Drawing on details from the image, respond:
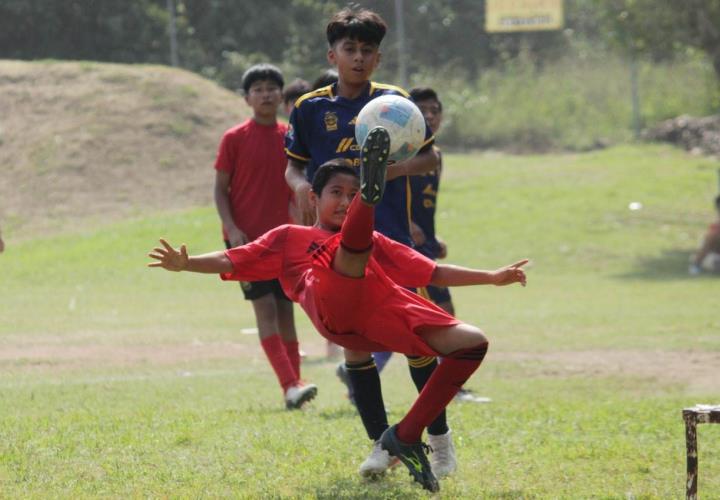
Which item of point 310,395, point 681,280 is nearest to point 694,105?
point 681,280

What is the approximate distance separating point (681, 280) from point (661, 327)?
17.6 feet

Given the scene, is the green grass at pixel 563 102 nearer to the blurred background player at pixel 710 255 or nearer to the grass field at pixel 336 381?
the grass field at pixel 336 381

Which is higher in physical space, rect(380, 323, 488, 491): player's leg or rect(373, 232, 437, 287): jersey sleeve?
rect(373, 232, 437, 287): jersey sleeve

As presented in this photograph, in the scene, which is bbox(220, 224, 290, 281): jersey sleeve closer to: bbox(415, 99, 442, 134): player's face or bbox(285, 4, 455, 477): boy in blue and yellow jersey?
bbox(285, 4, 455, 477): boy in blue and yellow jersey

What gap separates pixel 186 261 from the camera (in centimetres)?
487

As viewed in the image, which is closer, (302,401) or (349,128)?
(349,128)

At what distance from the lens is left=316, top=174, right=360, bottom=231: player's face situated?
5070 mm

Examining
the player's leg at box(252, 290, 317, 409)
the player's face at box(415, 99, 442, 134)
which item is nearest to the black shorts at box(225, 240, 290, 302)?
the player's leg at box(252, 290, 317, 409)

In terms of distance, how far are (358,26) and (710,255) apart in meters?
13.6

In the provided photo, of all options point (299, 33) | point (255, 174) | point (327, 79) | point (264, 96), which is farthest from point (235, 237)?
point (299, 33)

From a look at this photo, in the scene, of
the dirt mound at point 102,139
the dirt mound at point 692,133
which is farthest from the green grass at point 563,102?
the dirt mound at point 102,139

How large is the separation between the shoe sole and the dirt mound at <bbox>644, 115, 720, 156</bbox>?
72.5 feet

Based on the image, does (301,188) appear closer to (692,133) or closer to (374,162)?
(374,162)

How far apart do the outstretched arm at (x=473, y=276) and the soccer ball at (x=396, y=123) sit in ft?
1.74
